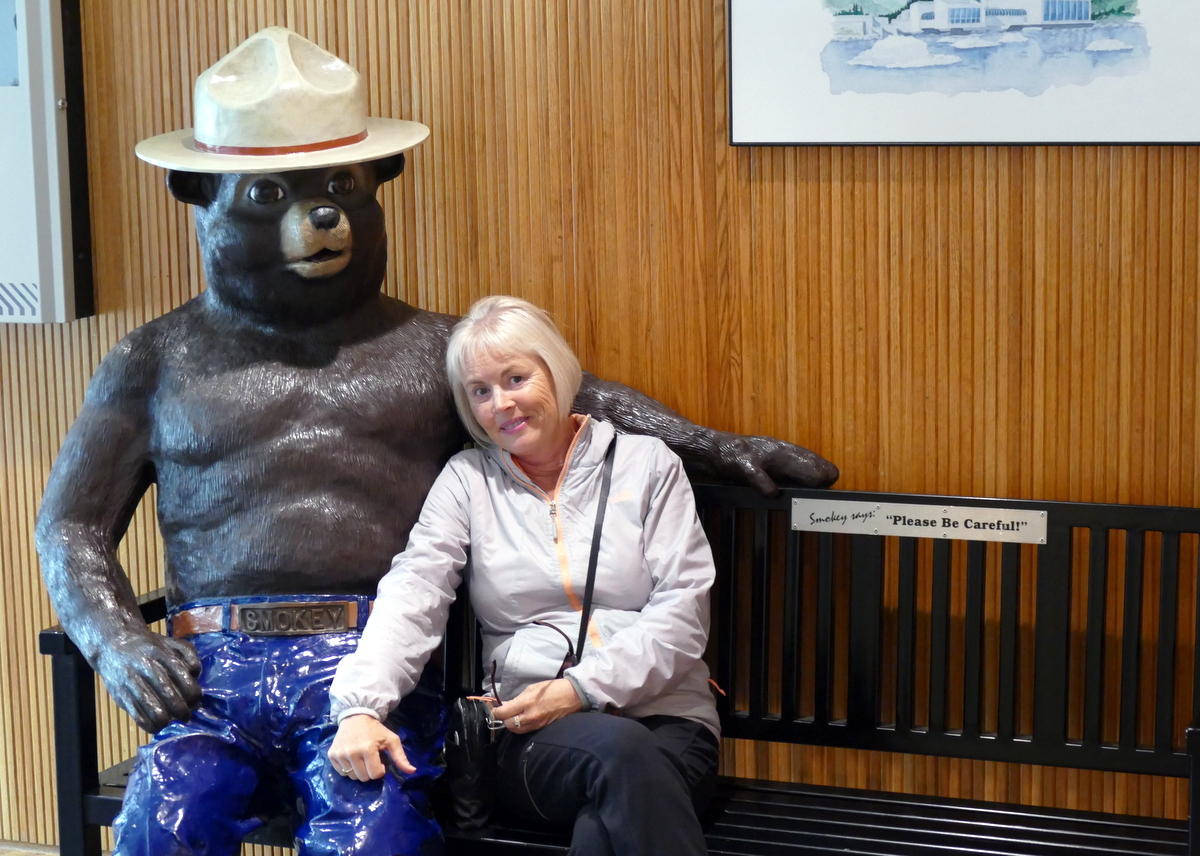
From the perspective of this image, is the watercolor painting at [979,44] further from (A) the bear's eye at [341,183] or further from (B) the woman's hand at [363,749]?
(B) the woman's hand at [363,749]

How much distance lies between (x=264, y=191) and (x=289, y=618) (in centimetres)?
70

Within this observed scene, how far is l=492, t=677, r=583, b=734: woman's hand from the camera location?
1945 millimetres

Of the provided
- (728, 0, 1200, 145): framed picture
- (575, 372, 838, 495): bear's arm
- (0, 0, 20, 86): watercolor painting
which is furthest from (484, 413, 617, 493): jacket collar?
(0, 0, 20, 86): watercolor painting

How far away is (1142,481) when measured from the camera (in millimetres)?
2324

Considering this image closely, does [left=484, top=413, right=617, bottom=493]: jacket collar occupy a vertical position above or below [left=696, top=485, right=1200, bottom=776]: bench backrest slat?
above

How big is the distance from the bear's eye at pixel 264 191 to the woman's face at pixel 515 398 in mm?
424

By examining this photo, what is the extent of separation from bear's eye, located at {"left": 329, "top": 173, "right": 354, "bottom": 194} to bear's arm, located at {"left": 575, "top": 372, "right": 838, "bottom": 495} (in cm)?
55

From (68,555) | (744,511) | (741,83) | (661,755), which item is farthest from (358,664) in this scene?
(741,83)

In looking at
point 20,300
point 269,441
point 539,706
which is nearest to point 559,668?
point 539,706

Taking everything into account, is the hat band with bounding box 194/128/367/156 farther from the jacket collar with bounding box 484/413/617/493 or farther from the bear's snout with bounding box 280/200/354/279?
the jacket collar with bounding box 484/413/617/493

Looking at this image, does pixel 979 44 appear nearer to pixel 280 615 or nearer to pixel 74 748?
pixel 280 615

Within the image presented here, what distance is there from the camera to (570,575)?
2.11m

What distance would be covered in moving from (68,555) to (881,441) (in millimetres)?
1441

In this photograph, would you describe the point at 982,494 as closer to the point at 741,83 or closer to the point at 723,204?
the point at 723,204
